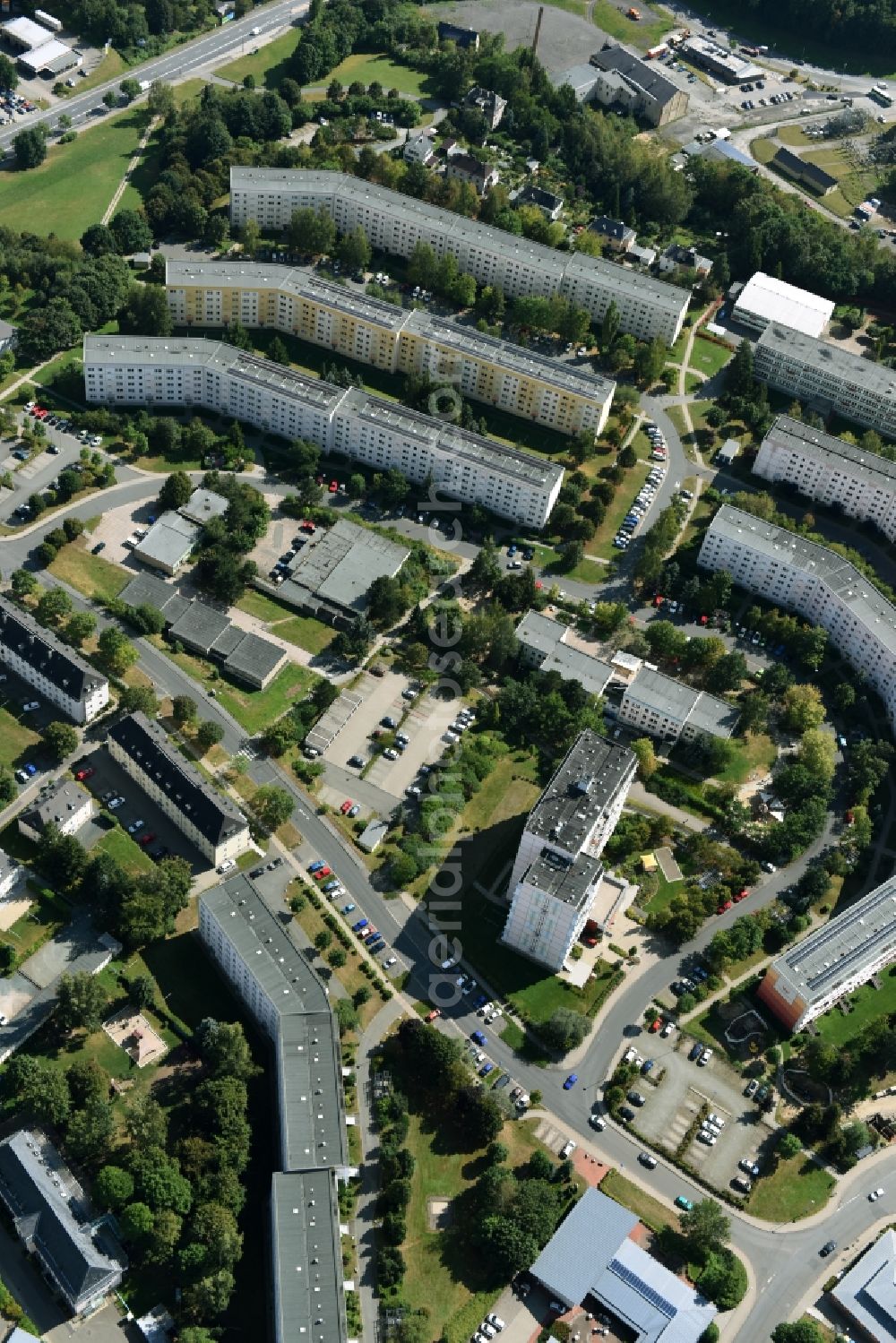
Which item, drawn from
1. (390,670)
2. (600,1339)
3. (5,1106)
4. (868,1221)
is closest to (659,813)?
(390,670)

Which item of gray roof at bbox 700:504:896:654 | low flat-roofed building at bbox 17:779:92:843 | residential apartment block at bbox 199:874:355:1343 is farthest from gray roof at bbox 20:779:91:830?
gray roof at bbox 700:504:896:654

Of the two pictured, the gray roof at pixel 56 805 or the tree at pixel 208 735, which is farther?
the tree at pixel 208 735

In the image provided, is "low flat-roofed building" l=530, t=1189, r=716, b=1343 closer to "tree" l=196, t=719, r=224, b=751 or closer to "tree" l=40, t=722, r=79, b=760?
"tree" l=196, t=719, r=224, b=751

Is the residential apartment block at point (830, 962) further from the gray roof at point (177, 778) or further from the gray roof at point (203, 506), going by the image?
the gray roof at point (203, 506)

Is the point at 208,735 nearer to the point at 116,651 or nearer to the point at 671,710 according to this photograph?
the point at 116,651

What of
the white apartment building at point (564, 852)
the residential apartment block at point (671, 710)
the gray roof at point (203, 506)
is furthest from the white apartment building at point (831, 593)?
the gray roof at point (203, 506)

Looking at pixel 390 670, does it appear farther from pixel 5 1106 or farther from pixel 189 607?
pixel 5 1106
